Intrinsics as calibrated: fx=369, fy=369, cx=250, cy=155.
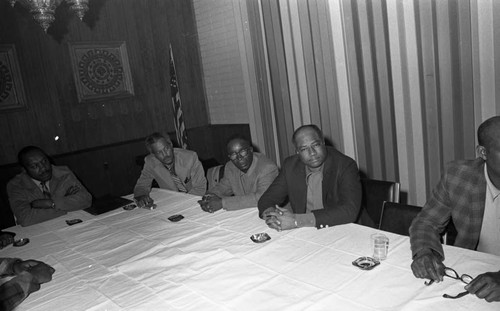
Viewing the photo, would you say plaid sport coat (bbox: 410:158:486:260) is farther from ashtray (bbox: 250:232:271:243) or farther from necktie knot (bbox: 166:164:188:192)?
necktie knot (bbox: 166:164:188:192)

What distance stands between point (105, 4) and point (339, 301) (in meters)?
5.00

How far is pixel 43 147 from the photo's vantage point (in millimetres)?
4480

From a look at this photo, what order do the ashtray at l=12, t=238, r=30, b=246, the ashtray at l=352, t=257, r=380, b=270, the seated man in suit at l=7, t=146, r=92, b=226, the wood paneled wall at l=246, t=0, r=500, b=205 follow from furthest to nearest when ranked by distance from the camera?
the seated man in suit at l=7, t=146, r=92, b=226
the wood paneled wall at l=246, t=0, r=500, b=205
the ashtray at l=12, t=238, r=30, b=246
the ashtray at l=352, t=257, r=380, b=270

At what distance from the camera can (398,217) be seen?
195 cm

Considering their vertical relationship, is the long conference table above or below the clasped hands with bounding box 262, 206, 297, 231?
below

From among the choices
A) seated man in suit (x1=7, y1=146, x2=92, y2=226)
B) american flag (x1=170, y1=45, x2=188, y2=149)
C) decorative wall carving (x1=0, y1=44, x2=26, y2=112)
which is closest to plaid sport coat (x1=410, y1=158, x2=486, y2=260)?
seated man in suit (x1=7, y1=146, x2=92, y2=226)

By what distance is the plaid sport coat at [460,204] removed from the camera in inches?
66.9

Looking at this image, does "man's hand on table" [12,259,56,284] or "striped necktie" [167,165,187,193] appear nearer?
"man's hand on table" [12,259,56,284]

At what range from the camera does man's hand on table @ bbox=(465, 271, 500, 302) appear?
44.9 inches

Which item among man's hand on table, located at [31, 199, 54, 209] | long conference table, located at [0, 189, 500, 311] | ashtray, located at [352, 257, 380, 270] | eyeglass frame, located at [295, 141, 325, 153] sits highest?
eyeglass frame, located at [295, 141, 325, 153]

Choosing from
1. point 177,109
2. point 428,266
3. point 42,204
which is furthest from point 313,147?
point 177,109

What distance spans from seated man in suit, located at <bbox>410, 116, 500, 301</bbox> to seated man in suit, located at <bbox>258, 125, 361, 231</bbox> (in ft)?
1.35

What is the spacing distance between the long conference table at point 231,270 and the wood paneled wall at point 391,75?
5.29ft

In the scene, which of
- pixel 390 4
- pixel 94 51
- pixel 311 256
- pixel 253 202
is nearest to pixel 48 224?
pixel 253 202
